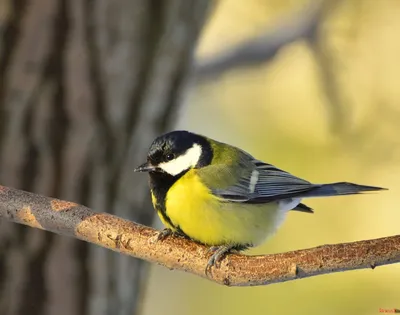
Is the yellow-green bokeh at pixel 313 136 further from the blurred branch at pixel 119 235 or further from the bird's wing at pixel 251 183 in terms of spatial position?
the blurred branch at pixel 119 235

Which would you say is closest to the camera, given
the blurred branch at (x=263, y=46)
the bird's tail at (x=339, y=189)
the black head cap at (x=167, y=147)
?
the bird's tail at (x=339, y=189)

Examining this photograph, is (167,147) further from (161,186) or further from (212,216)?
(212,216)

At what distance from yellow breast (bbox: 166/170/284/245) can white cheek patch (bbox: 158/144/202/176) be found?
0.08 ft

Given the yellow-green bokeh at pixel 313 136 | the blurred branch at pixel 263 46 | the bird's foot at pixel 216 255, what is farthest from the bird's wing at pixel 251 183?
the yellow-green bokeh at pixel 313 136

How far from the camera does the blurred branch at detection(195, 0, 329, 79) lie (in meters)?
2.23

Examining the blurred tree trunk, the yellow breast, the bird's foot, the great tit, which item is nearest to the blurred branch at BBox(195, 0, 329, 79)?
the blurred tree trunk

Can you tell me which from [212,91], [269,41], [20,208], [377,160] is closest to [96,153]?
[20,208]

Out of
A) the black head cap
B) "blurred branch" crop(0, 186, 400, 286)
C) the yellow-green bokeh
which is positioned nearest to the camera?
"blurred branch" crop(0, 186, 400, 286)

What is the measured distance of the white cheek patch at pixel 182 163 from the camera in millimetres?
1437

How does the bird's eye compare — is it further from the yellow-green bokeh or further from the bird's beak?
the yellow-green bokeh

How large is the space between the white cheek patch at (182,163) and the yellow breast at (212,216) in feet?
0.08

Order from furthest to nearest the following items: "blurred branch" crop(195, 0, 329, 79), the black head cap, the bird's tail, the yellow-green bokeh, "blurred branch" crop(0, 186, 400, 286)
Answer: the yellow-green bokeh → "blurred branch" crop(195, 0, 329, 79) → the black head cap → the bird's tail → "blurred branch" crop(0, 186, 400, 286)

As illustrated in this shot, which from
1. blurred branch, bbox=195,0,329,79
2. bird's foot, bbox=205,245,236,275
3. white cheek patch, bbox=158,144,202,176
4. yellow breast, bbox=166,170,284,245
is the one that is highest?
blurred branch, bbox=195,0,329,79

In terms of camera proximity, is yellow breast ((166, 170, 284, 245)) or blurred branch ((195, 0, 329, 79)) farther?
blurred branch ((195, 0, 329, 79))
